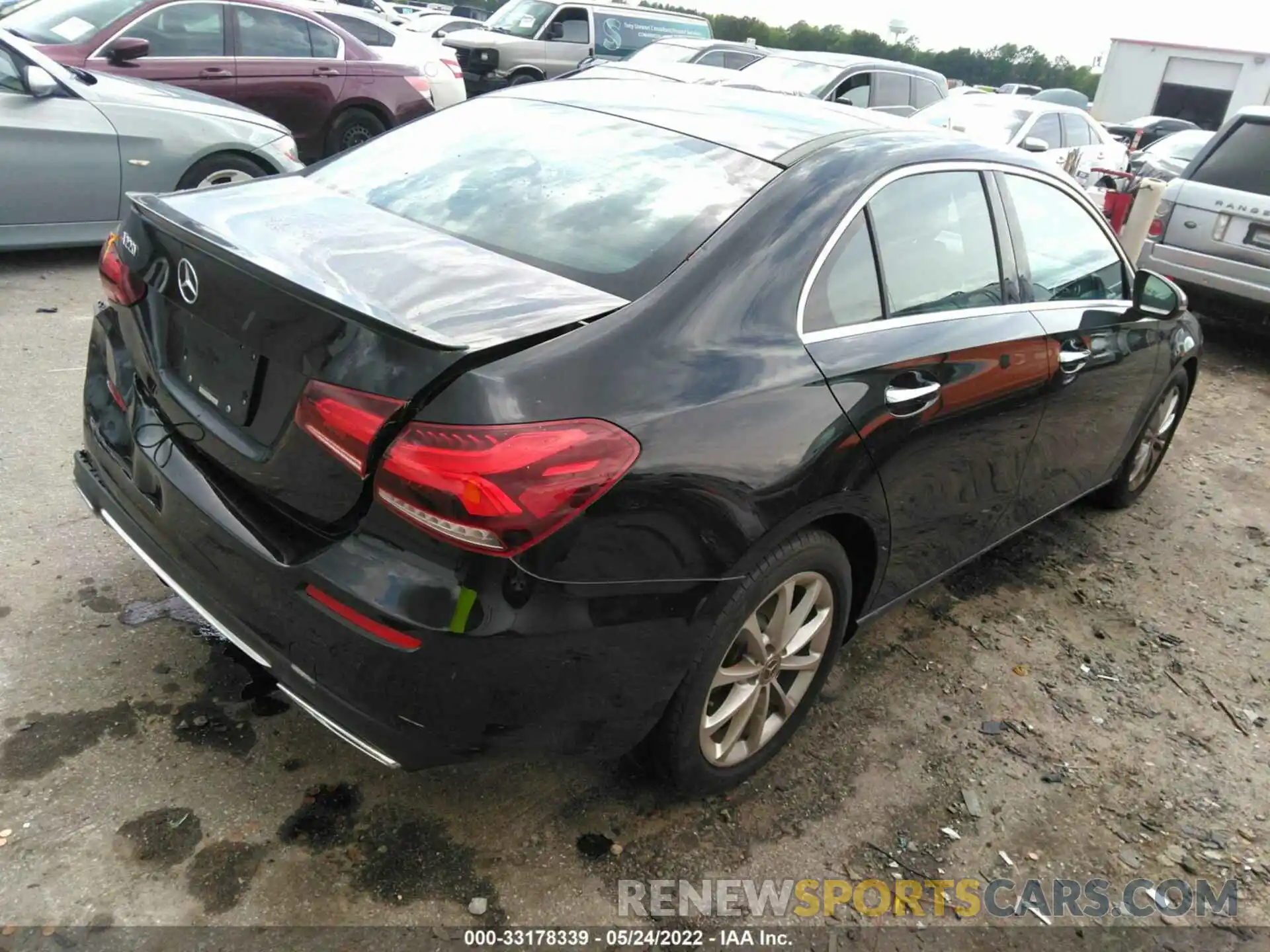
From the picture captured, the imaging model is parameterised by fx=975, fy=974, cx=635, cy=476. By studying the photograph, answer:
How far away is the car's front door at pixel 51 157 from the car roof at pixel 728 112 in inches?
150

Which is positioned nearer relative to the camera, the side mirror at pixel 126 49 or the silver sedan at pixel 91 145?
the silver sedan at pixel 91 145

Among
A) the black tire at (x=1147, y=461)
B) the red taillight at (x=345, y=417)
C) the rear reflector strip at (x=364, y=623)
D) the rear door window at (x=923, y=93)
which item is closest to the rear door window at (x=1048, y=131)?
the rear door window at (x=923, y=93)

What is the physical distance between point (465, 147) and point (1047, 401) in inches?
81.7

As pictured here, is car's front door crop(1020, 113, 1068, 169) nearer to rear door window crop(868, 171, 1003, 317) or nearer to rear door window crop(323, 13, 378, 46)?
rear door window crop(323, 13, 378, 46)

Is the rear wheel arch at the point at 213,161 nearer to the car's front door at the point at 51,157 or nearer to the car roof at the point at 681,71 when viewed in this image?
the car's front door at the point at 51,157

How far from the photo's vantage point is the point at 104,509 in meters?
2.53

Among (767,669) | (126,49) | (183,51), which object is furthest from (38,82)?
(767,669)

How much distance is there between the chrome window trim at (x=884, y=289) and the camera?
2.40 m

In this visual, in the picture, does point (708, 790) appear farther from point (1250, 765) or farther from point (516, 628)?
point (1250, 765)

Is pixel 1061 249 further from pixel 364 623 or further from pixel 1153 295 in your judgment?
pixel 364 623

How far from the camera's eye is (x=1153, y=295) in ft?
12.5

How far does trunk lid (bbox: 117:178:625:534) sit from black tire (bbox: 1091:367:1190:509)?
129 inches

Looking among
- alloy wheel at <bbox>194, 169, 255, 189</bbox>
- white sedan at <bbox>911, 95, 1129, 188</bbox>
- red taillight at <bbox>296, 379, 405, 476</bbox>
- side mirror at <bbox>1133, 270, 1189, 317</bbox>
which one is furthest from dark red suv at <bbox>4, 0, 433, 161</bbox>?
side mirror at <bbox>1133, 270, 1189, 317</bbox>

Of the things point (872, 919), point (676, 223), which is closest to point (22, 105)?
point (676, 223)
